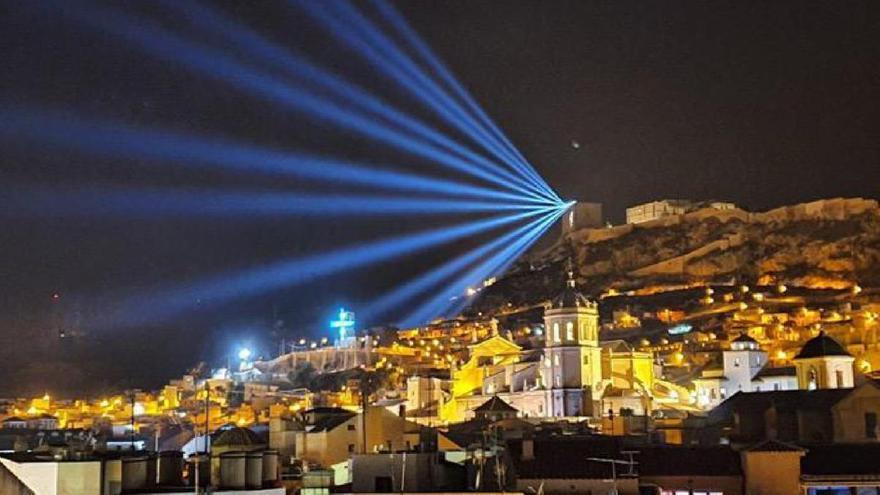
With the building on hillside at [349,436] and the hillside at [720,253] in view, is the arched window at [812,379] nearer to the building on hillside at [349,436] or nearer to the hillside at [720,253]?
the building on hillside at [349,436]

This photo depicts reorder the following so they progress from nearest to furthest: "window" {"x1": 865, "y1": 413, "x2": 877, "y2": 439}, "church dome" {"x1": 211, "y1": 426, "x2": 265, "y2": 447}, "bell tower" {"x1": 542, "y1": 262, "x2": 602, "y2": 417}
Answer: "church dome" {"x1": 211, "y1": 426, "x2": 265, "y2": 447} → "window" {"x1": 865, "y1": 413, "x2": 877, "y2": 439} → "bell tower" {"x1": 542, "y1": 262, "x2": 602, "y2": 417}

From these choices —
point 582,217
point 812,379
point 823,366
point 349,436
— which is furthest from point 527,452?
point 582,217

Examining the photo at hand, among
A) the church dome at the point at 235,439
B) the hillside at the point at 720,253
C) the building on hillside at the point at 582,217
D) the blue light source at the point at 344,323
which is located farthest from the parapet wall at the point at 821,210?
the church dome at the point at 235,439

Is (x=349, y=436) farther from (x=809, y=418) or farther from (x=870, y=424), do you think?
(x=870, y=424)

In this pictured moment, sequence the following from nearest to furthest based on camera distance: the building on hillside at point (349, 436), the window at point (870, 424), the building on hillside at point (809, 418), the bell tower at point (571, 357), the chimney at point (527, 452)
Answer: the chimney at point (527, 452) < the building on hillside at point (349, 436) < the window at point (870, 424) < the building on hillside at point (809, 418) < the bell tower at point (571, 357)

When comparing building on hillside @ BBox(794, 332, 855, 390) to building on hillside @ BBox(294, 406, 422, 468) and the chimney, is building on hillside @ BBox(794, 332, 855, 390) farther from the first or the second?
the chimney

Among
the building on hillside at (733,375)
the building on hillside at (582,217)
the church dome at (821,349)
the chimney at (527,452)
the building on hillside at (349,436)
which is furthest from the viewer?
the building on hillside at (582,217)

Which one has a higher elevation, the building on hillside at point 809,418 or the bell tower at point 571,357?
the bell tower at point 571,357

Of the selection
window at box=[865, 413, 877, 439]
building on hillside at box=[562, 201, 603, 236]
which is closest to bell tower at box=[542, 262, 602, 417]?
window at box=[865, 413, 877, 439]
